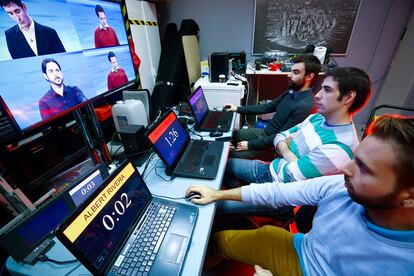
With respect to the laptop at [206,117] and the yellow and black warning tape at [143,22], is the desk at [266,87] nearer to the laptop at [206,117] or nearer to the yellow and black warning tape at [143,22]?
the laptop at [206,117]

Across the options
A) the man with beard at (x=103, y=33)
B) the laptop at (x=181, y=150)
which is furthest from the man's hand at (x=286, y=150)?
the man with beard at (x=103, y=33)

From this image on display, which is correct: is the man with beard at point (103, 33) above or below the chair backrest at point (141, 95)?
above

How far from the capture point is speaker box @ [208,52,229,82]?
7.35ft

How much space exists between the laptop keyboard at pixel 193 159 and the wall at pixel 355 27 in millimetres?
2262

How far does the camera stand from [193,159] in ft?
3.93

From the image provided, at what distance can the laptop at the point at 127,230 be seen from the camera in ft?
1.97

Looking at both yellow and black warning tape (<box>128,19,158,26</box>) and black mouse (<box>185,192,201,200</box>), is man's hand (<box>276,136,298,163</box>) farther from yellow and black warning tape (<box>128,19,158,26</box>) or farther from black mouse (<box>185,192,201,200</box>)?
yellow and black warning tape (<box>128,19,158,26</box>)

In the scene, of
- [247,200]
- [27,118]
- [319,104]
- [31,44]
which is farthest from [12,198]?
[319,104]

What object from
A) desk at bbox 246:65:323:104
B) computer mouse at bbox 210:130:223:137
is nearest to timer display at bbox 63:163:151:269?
computer mouse at bbox 210:130:223:137

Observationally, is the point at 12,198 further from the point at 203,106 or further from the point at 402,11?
the point at 402,11

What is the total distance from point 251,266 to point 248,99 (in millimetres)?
2308

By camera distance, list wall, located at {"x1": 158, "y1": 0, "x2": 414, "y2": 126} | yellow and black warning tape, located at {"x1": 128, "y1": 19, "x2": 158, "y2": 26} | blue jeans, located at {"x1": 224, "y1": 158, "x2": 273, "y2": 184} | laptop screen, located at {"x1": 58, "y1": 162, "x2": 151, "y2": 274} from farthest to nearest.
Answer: wall, located at {"x1": 158, "y1": 0, "x2": 414, "y2": 126} < yellow and black warning tape, located at {"x1": 128, "y1": 19, "x2": 158, "y2": 26} < blue jeans, located at {"x1": 224, "y1": 158, "x2": 273, "y2": 184} < laptop screen, located at {"x1": 58, "y1": 162, "x2": 151, "y2": 274}

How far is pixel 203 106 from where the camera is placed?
1.82 meters

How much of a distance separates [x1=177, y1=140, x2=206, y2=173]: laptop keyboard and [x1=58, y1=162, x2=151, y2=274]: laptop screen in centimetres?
30
